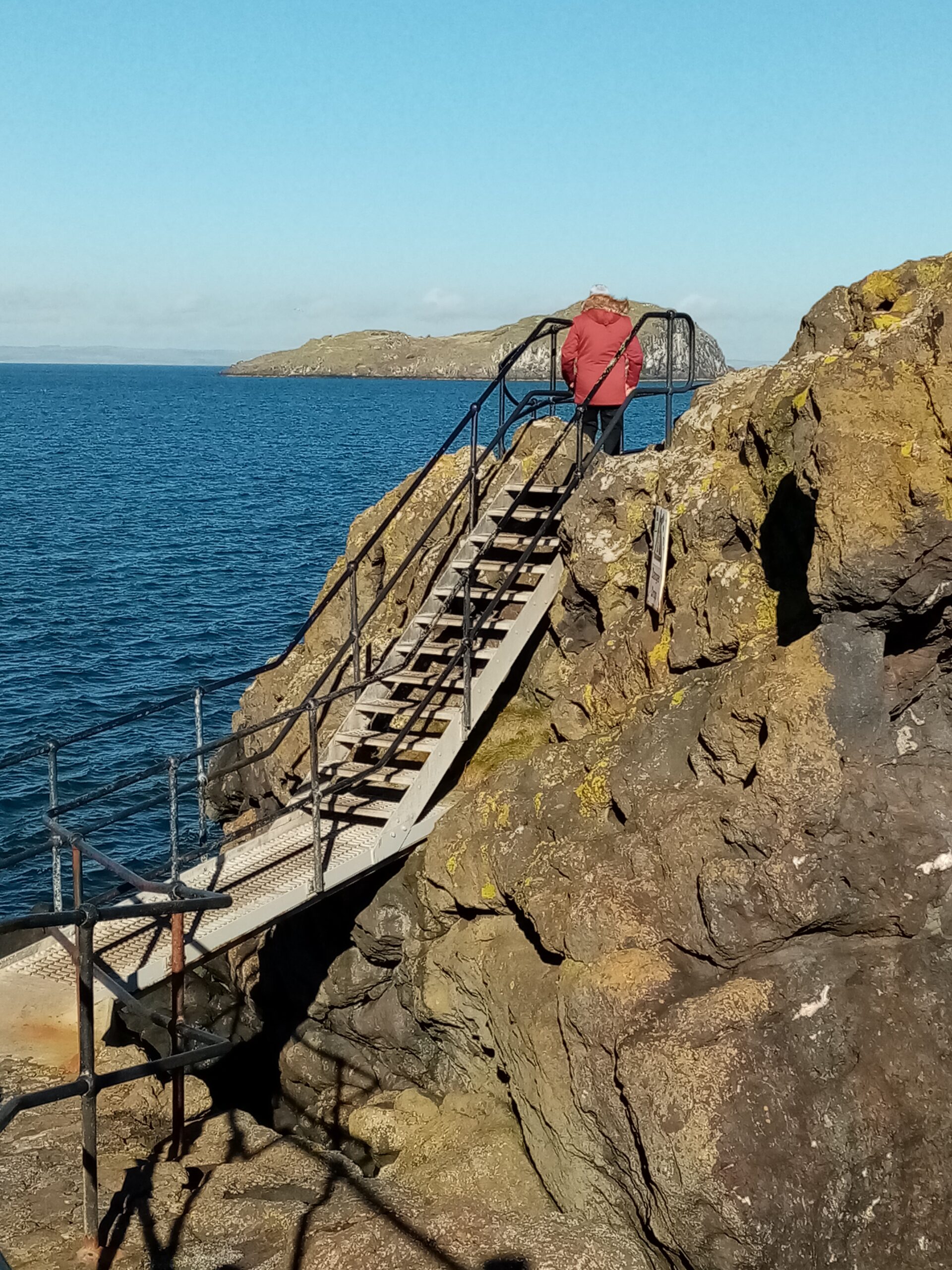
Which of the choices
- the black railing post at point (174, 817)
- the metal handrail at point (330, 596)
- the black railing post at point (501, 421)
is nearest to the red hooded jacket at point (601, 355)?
the metal handrail at point (330, 596)

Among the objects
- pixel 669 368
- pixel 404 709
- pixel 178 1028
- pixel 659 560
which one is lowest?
pixel 178 1028

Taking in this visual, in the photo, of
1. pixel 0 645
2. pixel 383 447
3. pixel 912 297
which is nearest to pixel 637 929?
pixel 912 297

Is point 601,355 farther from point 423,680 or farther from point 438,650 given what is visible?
point 423,680

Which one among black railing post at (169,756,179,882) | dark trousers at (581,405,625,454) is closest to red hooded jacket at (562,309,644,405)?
dark trousers at (581,405,625,454)

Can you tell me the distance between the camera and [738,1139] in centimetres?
751

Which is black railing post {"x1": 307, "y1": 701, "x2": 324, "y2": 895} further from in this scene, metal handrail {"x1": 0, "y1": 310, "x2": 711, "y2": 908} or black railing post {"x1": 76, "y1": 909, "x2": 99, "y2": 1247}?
black railing post {"x1": 76, "y1": 909, "x2": 99, "y2": 1247}

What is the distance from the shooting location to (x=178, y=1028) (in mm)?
8484

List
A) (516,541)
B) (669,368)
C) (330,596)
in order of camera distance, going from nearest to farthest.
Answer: (516,541) → (669,368) → (330,596)

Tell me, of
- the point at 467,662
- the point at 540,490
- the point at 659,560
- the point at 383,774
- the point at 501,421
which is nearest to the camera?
the point at 659,560

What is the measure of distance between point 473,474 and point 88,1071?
787 centimetres

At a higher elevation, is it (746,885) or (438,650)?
(438,650)

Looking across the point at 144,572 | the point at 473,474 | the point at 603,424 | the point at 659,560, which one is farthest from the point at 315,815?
the point at 144,572

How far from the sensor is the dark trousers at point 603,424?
13719 millimetres

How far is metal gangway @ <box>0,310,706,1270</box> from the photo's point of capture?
8.51 meters
